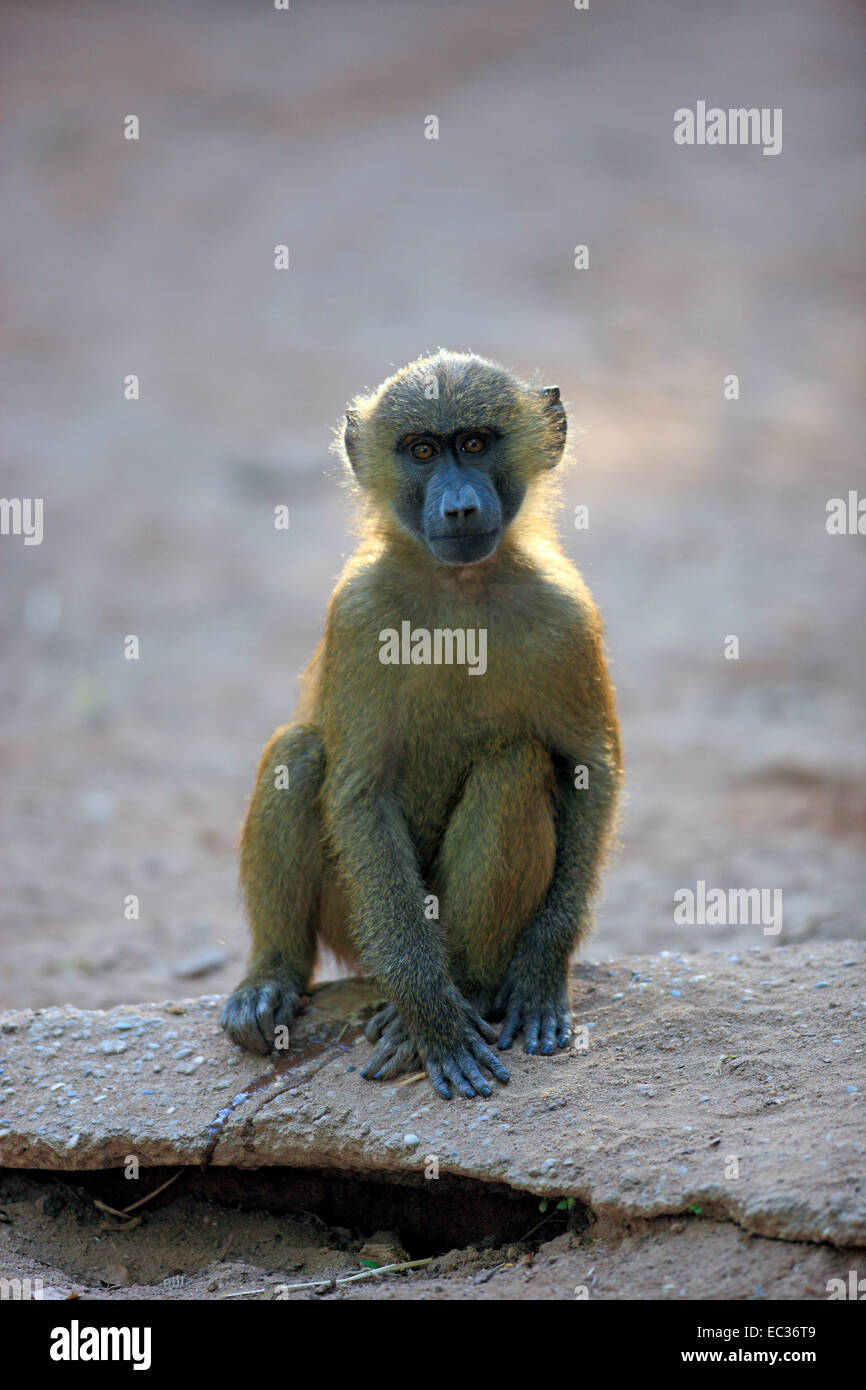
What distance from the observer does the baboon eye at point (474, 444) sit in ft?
20.1

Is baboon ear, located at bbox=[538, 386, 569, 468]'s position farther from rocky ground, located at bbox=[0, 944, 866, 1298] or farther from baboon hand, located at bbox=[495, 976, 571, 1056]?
rocky ground, located at bbox=[0, 944, 866, 1298]

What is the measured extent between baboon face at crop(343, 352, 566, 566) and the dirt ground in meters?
3.21

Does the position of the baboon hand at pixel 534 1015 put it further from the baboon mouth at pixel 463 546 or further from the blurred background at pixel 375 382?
the blurred background at pixel 375 382

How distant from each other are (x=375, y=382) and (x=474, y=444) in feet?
41.5

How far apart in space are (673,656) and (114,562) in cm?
658

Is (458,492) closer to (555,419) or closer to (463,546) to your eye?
(463,546)

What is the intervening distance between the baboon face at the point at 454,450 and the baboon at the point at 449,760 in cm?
1

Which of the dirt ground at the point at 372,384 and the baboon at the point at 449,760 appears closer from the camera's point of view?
the baboon at the point at 449,760

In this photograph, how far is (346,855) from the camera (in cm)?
606

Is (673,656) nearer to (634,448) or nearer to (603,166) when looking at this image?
(634,448)
